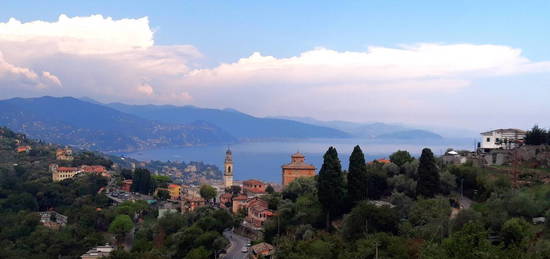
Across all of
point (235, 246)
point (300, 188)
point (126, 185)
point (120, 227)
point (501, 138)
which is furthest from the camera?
point (126, 185)

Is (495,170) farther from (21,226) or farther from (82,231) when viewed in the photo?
(21,226)

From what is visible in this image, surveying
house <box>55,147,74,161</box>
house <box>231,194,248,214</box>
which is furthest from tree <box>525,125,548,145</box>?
house <box>55,147,74,161</box>

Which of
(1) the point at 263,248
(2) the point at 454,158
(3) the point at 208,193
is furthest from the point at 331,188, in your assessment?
(3) the point at 208,193

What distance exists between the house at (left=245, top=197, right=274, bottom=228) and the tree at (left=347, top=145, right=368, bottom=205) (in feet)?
22.3

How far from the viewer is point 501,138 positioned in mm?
30578

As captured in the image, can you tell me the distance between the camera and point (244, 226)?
2981 cm

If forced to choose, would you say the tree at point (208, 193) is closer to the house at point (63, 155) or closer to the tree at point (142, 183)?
the tree at point (142, 183)

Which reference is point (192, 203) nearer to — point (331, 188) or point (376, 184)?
point (376, 184)

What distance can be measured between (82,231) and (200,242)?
12932mm

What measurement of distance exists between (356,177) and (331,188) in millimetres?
1118

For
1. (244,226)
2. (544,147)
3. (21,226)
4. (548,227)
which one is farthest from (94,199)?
(548,227)

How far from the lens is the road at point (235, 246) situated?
23.8 meters

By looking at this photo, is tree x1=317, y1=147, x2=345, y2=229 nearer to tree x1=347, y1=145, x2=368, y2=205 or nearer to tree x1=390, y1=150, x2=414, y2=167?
tree x1=347, y1=145, x2=368, y2=205

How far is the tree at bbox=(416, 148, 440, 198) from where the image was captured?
70.4ft
